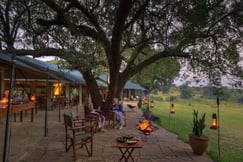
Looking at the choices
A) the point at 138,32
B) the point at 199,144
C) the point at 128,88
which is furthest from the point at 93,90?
the point at 128,88

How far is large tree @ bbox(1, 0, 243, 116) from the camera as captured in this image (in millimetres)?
6305

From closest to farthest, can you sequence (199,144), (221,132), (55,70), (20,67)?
(199,144) < (20,67) < (55,70) < (221,132)

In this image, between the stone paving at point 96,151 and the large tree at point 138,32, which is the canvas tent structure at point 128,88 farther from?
the stone paving at point 96,151

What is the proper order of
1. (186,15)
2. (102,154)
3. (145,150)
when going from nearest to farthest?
(102,154)
(145,150)
(186,15)

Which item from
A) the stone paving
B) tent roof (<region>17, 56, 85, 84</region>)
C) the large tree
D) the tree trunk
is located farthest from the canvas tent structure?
the stone paving

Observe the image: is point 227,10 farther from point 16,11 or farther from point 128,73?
point 16,11

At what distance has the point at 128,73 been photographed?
356 inches

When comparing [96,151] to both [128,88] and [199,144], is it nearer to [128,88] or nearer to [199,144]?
[199,144]

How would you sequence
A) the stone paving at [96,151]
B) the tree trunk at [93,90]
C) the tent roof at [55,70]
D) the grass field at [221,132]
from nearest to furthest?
1. the stone paving at [96,151]
2. the grass field at [221,132]
3. the tent roof at [55,70]
4. the tree trunk at [93,90]

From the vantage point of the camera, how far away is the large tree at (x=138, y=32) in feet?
20.7

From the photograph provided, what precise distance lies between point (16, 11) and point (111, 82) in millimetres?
5491

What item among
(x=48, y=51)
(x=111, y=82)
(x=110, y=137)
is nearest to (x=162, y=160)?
(x=110, y=137)

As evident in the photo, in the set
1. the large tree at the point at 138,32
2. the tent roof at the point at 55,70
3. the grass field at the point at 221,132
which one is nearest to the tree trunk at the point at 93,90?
the large tree at the point at 138,32

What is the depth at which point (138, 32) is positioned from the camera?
30.7 ft
